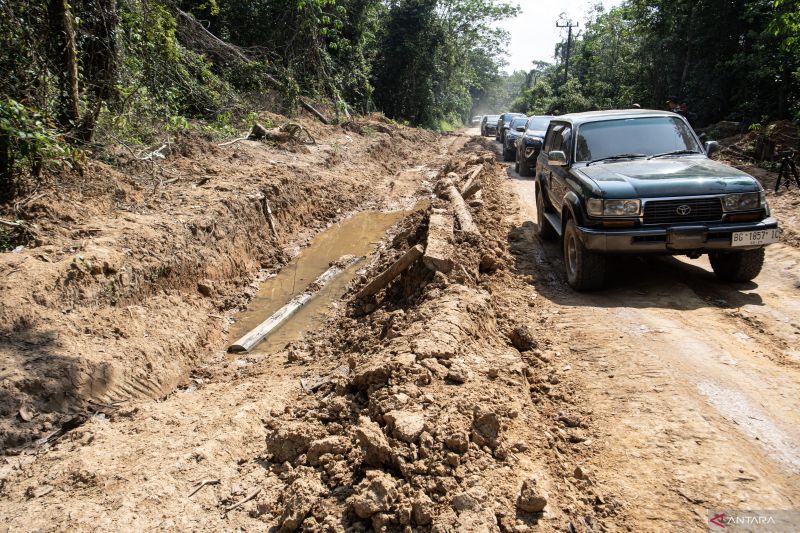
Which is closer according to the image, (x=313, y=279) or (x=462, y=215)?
Result: (x=462, y=215)

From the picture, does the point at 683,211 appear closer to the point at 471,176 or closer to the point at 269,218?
the point at 269,218

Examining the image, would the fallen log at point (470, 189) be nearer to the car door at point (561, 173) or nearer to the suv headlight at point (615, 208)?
the car door at point (561, 173)

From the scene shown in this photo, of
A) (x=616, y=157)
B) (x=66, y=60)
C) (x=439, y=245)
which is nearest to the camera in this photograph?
(x=439, y=245)

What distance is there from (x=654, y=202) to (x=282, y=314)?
4547mm

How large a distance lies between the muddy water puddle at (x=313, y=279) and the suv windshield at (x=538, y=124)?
599 centimetres

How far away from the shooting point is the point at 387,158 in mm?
19562

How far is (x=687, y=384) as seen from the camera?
4008 mm

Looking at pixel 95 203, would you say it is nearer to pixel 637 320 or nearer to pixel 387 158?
pixel 637 320

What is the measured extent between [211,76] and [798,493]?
13791 mm

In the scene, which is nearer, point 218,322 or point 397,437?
point 397,437

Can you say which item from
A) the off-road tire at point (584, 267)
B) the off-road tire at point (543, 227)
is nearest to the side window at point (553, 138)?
the off-road tire at point (543, 227)

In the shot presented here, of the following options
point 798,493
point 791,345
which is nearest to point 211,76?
point 791,345

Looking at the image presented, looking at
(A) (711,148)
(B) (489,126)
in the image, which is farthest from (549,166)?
(B) (489,126)

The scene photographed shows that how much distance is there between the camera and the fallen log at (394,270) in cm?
648
